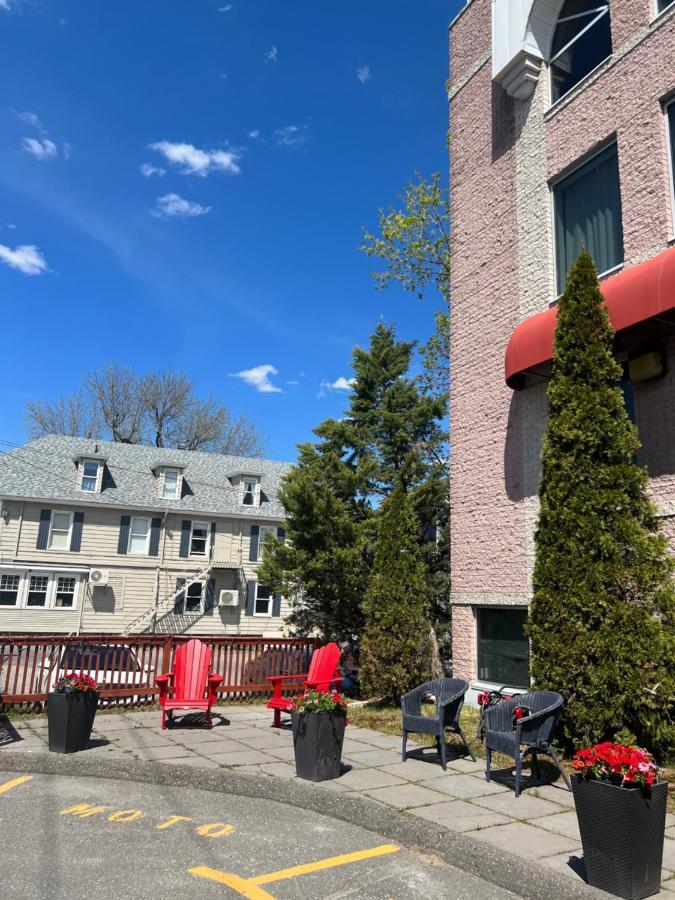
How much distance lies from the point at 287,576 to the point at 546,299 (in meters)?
8.93

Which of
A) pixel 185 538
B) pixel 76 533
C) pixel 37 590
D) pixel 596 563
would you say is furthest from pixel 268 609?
pixel 596 563

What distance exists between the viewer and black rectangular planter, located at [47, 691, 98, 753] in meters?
7.27

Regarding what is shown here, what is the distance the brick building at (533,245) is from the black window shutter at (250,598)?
18.3 m

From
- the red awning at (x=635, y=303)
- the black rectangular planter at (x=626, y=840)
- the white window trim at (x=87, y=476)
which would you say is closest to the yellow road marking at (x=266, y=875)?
the black rectangular planter at (x=626, y=840)

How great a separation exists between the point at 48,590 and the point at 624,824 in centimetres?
2517

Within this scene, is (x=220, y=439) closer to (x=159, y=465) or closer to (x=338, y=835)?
(x=159, y=465)

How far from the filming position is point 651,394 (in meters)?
8.60

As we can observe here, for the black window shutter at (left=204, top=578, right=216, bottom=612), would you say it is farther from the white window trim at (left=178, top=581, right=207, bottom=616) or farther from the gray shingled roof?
the gray shingled roof

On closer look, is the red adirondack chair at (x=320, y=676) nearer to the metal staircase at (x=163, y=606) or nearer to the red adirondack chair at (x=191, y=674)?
the red adirondack chair at (x=191, y=674)

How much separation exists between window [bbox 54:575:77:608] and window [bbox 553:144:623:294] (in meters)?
22.3

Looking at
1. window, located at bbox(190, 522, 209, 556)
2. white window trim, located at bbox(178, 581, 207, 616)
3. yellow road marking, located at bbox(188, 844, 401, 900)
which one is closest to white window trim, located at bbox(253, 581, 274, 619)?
white window trim, located at bbox(178, 581, 207, 616)

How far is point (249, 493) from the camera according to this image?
30.3 m

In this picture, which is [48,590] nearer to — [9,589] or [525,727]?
[9,589]

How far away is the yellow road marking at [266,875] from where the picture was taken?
403 centimetres
